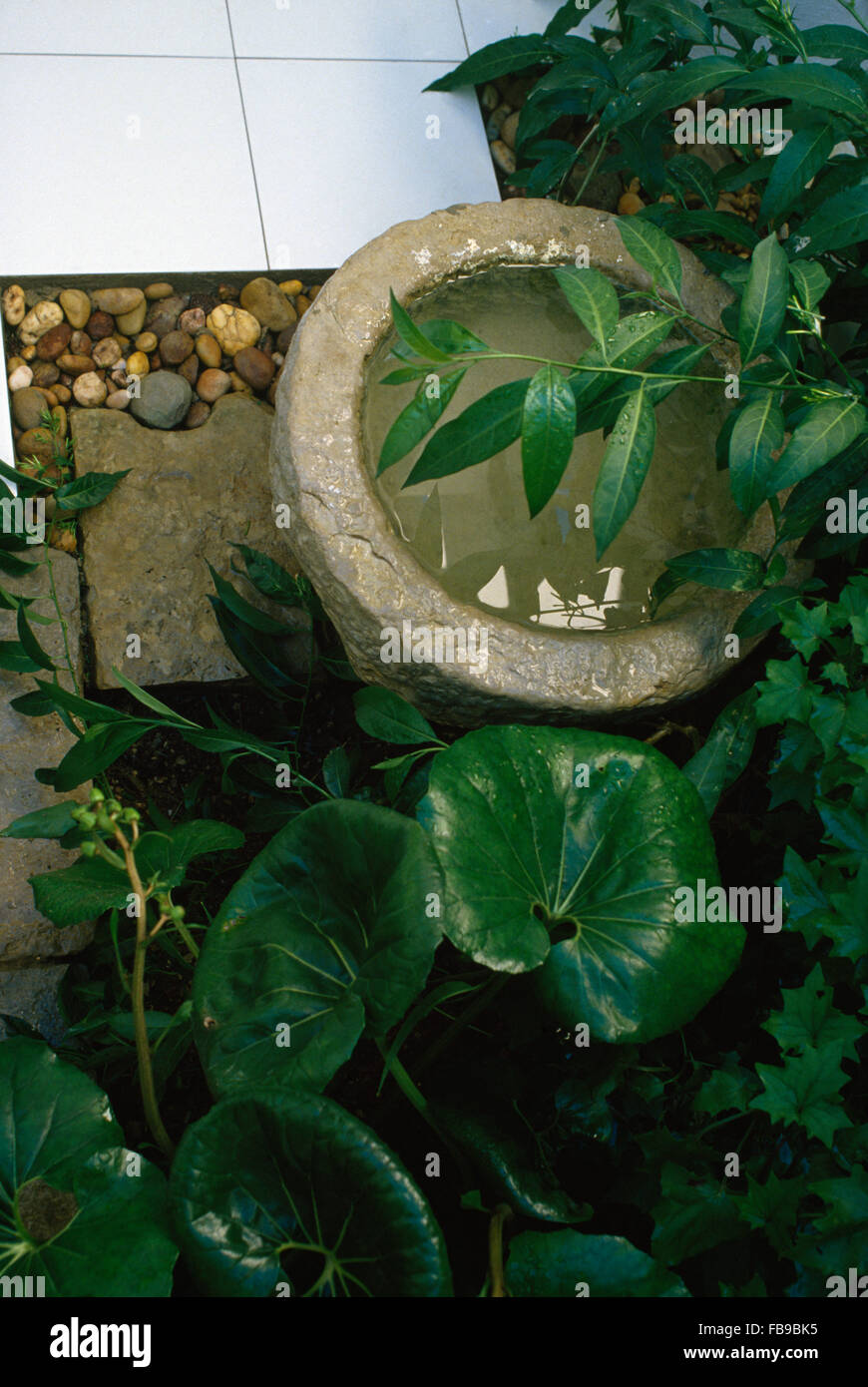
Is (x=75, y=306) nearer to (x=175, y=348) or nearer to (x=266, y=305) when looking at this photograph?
(x=175, y=348)

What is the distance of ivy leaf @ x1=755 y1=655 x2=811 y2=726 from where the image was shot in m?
1.67

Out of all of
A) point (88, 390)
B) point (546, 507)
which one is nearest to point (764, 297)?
point (546, 507)

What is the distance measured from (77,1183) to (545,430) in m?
1.19

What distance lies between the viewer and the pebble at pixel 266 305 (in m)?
2.58

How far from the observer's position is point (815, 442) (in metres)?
1.63

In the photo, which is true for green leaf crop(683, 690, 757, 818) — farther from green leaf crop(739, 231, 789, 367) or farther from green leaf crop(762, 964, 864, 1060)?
green leaf crop(739, 231, 789, 367)

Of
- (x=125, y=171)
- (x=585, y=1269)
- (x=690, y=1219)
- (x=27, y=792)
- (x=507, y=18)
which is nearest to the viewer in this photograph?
(x=585, y=1269)

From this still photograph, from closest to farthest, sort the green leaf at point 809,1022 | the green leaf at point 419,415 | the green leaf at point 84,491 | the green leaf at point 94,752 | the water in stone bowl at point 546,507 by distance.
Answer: the green leaf at point 809,1022, the green leaf at point 419,415, the green leaf at point 94,752, the water in stone bowl at point 546,507, the green leaf at point 84,491

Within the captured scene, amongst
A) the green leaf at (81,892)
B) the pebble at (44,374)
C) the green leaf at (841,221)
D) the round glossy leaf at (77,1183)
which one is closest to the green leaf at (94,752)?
the green leaf at (81,892)

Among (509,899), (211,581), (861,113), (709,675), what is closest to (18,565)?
(211,581)

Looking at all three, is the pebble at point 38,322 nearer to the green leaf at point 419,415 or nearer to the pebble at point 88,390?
the pebble at point 88,390

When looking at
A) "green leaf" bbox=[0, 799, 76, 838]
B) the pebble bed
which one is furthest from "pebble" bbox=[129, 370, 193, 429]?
"green leaf" bbox=[0, 799, 76, 838]

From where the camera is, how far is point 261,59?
282cm

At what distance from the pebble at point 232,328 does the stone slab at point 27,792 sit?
784mm
